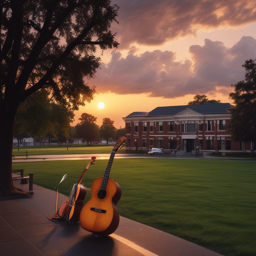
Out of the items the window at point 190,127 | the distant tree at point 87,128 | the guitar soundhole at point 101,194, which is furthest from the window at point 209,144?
the distant tree at point 87,128

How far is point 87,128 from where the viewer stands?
129 metres

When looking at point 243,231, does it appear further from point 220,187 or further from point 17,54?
point 17,54

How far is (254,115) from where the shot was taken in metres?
46.0

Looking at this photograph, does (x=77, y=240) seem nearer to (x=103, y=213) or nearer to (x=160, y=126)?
(x=103, y=213)

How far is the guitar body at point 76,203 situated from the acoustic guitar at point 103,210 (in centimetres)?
77

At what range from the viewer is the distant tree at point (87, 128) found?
129m

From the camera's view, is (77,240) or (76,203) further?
(76,203)

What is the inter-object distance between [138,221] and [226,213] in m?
2.85

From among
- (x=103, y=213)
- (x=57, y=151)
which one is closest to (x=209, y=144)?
(x=57, y=151)

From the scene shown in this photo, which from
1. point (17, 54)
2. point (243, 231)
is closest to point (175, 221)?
point (243, 231)

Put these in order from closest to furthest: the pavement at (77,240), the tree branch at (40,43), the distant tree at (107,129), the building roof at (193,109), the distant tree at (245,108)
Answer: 1. the pavement at (77,240)
2. the tree branch at (40,43)
3. the distant tree at (245,108)
4. the building roof at (193,109)
5. the distant tree at (107,129)

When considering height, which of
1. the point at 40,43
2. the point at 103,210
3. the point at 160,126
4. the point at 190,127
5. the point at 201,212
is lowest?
the point at 201,212

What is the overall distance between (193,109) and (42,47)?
56475 millimetres

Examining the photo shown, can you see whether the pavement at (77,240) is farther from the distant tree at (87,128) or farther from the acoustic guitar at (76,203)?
the distant tree at (87,128)
